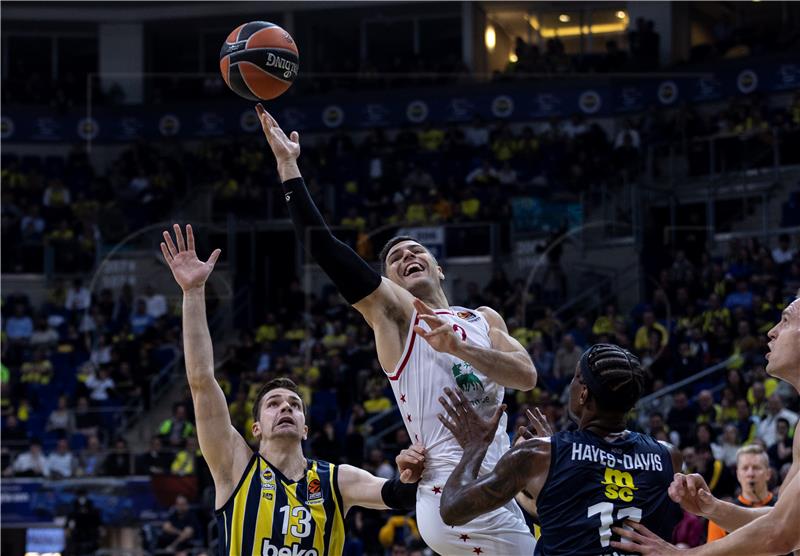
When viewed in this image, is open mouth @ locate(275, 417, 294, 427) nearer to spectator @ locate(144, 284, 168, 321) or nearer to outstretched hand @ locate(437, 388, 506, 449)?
outstretched hand @ locate(437, 388, 506, 449)

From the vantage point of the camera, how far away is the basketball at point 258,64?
24.9ft

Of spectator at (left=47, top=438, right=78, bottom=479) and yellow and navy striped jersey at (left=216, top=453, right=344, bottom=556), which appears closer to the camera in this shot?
yellow and navy striped jersey at (left=216, top=453, right=344, bottom=556)

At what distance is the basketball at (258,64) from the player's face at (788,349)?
331 centimetres

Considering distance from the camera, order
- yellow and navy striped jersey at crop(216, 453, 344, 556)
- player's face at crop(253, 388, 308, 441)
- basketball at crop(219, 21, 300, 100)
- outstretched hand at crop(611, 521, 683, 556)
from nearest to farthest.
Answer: outstretched hand at crop(611, 521, 683, 556) → yellow and navy striped jersey at crop(216, 453, 344, 556) → player's face at crop(253, 388, 308, 441) → basketball at crop(219, 21, 300, 100)

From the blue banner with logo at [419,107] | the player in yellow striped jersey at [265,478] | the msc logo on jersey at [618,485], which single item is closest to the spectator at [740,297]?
the blue banner with logo at [419,107]

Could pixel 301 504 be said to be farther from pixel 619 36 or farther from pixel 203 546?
pixel 619 36

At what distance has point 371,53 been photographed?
108 feet

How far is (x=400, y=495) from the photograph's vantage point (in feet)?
22.3

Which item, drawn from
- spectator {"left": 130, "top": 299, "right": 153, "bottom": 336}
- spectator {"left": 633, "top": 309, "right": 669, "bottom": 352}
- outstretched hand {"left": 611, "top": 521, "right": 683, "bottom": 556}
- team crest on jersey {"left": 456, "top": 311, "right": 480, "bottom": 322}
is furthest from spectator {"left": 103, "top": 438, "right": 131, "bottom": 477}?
outstretched hand {"left": 611, "top": 521, "right": 683, "bottom": 556}

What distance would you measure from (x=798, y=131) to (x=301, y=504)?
1968 centimetres

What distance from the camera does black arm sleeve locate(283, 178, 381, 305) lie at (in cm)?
616

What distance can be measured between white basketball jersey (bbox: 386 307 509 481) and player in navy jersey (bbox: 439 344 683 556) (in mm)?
863

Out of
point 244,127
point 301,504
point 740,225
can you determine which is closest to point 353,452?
point 740,225

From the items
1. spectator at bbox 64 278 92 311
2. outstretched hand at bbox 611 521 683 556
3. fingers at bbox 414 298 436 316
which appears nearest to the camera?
outstretched hand at bbox 611 521 683 556
